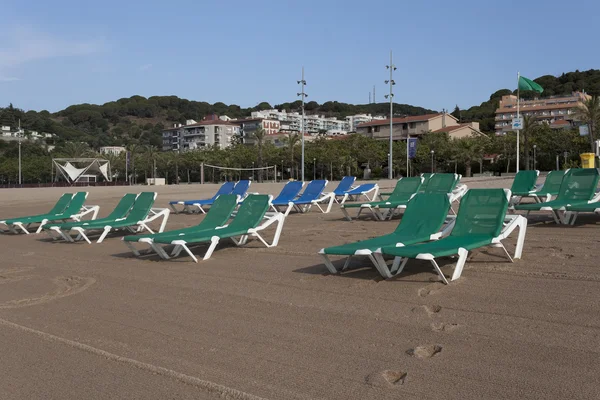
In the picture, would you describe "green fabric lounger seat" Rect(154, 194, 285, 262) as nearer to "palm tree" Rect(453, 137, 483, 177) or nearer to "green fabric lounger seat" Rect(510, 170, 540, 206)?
"green fabric lounger seat" Rect(510, 170, 540, 206)

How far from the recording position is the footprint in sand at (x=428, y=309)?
4559 millimetres

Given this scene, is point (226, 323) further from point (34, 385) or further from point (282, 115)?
point (282, 115)

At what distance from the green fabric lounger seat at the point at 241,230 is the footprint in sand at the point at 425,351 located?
4.00 meters

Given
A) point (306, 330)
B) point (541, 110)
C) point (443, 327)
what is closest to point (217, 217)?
point (306, 330)

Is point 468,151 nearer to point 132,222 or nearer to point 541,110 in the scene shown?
point 541,110

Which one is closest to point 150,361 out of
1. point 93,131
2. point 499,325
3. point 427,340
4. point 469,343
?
point 427,340

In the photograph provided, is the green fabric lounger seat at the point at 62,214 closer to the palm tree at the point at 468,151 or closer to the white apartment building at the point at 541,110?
the palm tree at the point at 468,151

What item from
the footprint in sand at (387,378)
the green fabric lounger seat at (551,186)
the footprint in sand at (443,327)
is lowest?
the footprint in sand at (387,378)

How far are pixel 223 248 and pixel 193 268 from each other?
1.43 metres

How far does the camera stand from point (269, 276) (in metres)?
6.31

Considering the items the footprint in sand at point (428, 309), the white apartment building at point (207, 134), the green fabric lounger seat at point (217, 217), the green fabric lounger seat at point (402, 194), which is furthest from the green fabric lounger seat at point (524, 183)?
the white apartment building at point (207, 134)

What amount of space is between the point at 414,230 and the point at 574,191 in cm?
453

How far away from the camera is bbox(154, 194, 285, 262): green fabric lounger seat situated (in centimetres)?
735

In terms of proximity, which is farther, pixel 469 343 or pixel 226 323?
pixel 226 323
